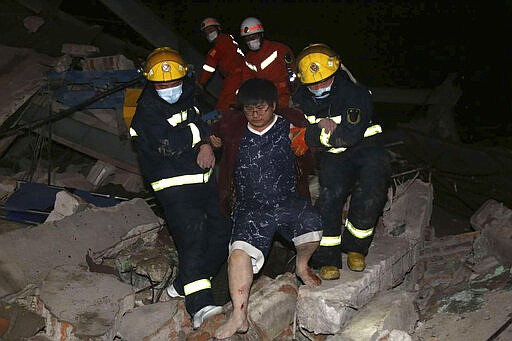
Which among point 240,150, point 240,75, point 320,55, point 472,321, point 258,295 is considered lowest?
point 472,321

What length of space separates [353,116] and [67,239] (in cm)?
285

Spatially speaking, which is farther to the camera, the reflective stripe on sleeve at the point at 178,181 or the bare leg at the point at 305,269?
the reflective stripe on sleeve at the point at 178,181

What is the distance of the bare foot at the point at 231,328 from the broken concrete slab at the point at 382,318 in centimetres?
62

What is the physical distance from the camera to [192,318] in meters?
4.46

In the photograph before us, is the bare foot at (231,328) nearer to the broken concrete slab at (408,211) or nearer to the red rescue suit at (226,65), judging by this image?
the broken concrete slab at (408,211)

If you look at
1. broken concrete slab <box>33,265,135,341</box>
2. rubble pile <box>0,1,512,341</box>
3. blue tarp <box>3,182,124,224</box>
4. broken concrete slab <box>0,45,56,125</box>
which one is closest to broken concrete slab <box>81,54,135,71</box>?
rubble pile <box>0,1,512,341</box>

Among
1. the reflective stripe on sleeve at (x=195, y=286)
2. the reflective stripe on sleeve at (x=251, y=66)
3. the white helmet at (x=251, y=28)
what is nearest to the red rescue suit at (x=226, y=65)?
the reflective stripe on sleeve at (x=251, y=66)

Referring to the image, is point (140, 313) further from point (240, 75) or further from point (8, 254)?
point (240, 75)

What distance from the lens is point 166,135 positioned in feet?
14.9

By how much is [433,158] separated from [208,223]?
5.28 meters

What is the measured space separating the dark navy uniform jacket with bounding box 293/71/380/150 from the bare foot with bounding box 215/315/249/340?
1395mm

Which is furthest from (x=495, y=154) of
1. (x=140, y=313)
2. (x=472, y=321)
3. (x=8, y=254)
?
(x=8, y=254)

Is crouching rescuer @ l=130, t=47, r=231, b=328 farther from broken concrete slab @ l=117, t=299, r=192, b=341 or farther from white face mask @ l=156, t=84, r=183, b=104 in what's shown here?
broken concrete slab @ l=117, t=299, r=192, b=341

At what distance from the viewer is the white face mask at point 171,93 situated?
4.66m
